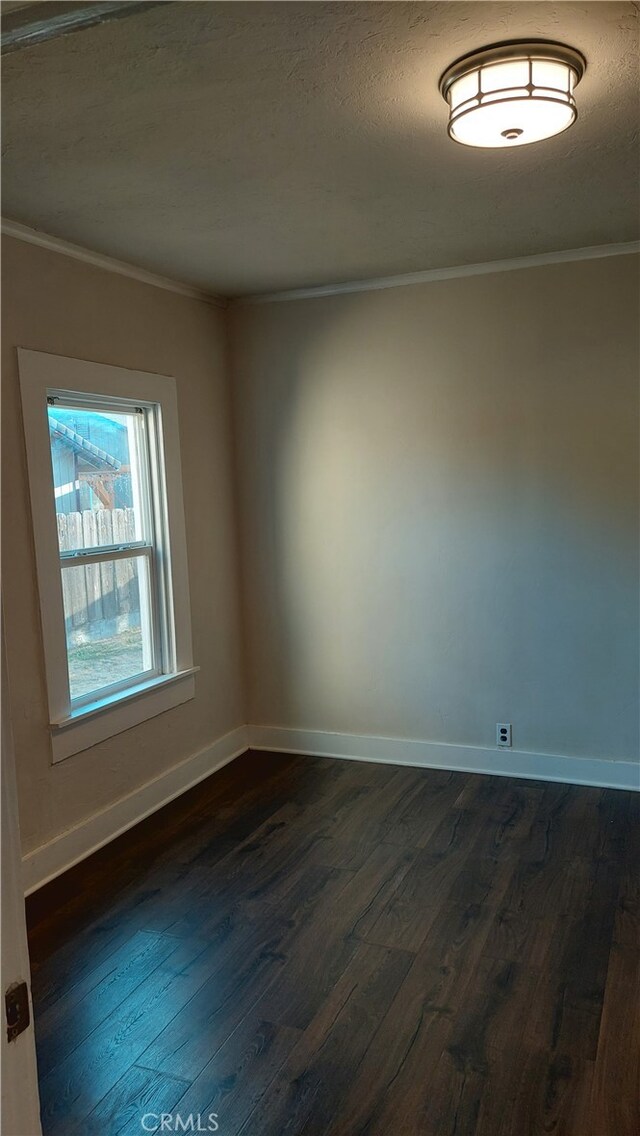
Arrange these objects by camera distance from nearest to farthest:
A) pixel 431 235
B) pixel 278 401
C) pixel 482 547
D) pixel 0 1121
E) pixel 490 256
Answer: pixel 0 1121 < pixel 431 235 < pixel 490 256 < pixel 482 547 < pixel 278 401

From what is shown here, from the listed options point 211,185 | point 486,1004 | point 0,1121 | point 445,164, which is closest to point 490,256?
point 445,164

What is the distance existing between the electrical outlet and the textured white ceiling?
232 cm

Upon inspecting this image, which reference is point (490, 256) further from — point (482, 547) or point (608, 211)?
point (482, 547)

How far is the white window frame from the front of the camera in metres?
3.07

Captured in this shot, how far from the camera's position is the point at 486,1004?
91.7 inches

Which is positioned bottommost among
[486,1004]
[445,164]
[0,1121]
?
[486,1004]

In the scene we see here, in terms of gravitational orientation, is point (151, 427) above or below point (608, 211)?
below

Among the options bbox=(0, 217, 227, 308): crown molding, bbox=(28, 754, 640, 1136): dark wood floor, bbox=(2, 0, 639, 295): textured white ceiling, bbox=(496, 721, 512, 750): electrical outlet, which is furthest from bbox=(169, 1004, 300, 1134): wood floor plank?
bbox=(0, 217, 227, 308): crown molding

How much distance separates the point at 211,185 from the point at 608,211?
62.2 inches

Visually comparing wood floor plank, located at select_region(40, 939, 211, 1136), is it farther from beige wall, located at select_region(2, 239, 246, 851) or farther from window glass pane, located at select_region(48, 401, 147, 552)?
window glass pane, located at select_region(48, 401, 147, 552)

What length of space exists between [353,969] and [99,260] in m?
2.96

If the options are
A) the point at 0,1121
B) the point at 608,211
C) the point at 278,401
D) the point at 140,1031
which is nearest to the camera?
the point at 0,1121

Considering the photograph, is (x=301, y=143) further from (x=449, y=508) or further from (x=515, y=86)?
(x=449, y=508)

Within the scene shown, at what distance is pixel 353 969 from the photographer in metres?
2.53
